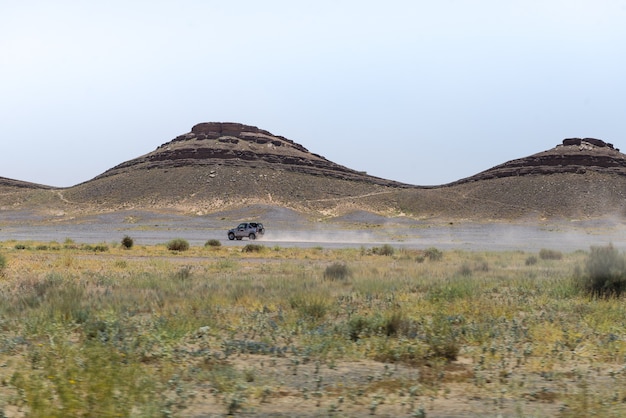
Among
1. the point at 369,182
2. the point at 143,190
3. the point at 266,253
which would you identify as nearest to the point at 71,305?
the point at 266,253

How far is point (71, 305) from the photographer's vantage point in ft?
42.9

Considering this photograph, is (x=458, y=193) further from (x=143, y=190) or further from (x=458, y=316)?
(x=458, y=316)

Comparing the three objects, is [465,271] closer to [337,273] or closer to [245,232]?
[337,273]

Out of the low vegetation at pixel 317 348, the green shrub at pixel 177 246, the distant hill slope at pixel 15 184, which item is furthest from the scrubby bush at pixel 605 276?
the distant hill slope at pixel 15 184

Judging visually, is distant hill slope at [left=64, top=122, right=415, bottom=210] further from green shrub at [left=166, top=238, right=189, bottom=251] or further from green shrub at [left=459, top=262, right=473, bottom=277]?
green shrub at [left=459, top=262, right=473, bottom=277]

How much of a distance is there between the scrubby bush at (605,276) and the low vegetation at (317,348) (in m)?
0.04

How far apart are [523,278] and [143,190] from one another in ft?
384

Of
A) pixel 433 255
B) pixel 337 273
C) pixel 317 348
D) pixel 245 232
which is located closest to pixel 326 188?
pixel 245 232

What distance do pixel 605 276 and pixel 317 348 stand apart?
10.9 metres

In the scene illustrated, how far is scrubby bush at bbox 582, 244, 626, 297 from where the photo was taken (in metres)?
16.9

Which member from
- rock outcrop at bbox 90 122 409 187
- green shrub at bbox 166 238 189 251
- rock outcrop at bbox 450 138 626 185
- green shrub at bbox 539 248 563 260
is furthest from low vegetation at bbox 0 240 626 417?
rock outcrop at bbox 90 122 409 187

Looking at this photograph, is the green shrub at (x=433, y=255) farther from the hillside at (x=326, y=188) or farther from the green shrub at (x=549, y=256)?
the hillside at (x=326, y=188)

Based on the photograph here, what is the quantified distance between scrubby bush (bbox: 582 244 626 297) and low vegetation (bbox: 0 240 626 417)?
42 millimetres

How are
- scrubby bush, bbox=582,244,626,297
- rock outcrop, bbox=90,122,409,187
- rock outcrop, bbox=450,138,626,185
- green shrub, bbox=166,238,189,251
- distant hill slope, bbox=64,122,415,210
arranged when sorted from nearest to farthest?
scrubby bush, bbox=582,244,626,297 → green shrub, bbox=166,238,189,251 → distant hill slope, bbox=64,122,415,210 → rock outcrop, bbox=450,138,626,185 → rock outcrop, bbox=90,122,409,187
